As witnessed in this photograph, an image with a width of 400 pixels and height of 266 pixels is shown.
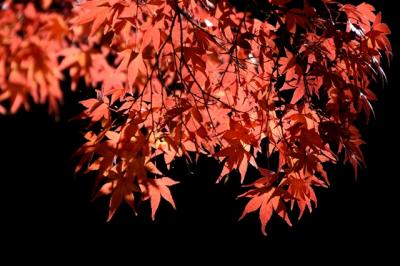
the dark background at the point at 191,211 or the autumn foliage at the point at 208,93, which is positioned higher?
the autumn foliage at the point at 208,93

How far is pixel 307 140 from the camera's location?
54.7 inches

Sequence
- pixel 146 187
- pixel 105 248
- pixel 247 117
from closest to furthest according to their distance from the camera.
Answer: pixel 146 187 < pixel 247 117 < pixel 105 248

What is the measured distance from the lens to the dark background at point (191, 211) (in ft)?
8.73

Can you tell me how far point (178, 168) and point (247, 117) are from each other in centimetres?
149

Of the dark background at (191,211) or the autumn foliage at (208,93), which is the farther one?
the dark background at (191,211)

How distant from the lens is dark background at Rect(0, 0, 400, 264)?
2.66 meters

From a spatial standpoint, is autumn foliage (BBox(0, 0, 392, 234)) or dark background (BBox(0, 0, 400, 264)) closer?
autumn foliage (BBox(0, 0, 392, 234))

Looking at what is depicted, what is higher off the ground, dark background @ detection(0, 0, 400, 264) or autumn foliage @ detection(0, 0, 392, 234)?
autumn foliage @ detection(0, 0, 392, 234)

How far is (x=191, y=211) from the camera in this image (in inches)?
110

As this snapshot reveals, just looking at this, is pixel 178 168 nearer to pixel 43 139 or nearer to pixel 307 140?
pixel 43 139

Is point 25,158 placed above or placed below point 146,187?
below

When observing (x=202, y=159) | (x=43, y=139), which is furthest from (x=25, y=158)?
(x=202, y=159)

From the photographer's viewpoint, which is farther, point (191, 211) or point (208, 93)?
point (191, 211)

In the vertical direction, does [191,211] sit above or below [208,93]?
below
